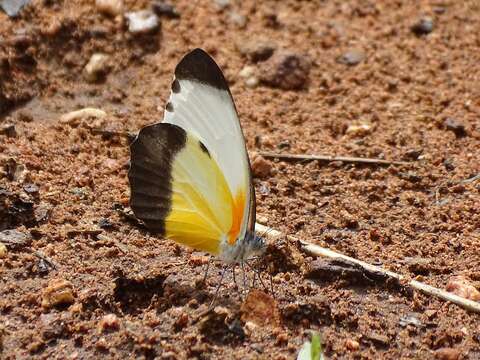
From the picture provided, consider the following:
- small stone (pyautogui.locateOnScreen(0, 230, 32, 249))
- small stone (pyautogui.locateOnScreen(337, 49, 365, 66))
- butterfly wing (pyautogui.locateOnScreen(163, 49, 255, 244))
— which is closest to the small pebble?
small stone (pyautogui.locateOnScreen(337, 49, 365, 66))

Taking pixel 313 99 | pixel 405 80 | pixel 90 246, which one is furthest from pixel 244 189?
pixel 405 80

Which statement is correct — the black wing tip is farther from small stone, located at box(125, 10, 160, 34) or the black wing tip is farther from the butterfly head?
small stone, located at box(125, 10, 160, 34)

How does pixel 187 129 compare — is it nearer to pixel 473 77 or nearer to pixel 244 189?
pixel 244 189

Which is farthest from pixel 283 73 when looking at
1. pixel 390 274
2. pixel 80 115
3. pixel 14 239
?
pixel 14 239

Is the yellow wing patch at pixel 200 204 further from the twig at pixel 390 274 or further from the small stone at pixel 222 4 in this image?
the small stone at pixel 222 4

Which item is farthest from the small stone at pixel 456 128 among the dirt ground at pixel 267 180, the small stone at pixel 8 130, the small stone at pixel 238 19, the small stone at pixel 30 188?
the small stone at pixel 8 130

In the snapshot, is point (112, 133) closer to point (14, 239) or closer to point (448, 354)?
point (14, 239)
